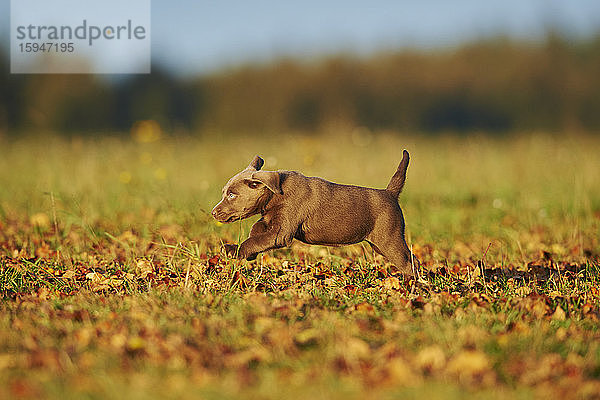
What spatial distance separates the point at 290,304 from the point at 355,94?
16.6m

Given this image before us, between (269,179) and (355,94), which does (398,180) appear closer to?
(269,179)

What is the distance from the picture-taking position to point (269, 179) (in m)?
3.99

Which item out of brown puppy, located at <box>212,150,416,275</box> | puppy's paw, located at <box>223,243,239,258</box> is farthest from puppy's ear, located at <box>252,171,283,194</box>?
puppy's paw, located at <box>223,243,239,258</box>

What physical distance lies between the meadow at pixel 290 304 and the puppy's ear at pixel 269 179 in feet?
1.79

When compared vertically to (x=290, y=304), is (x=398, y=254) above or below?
above

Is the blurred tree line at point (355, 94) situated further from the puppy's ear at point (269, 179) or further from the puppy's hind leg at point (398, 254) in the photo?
the puppy's ear at point (269, 179)

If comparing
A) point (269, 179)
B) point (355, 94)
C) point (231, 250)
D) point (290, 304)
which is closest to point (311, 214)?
point (269, 179)

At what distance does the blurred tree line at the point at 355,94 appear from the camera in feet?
61.1

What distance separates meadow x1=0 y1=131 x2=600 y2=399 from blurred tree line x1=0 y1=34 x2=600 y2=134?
11366 millimetres

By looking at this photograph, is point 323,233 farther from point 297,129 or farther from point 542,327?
point 297,129

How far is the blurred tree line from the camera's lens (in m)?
18.6

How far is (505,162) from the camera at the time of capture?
10539 mm

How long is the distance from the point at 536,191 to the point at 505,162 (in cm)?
227

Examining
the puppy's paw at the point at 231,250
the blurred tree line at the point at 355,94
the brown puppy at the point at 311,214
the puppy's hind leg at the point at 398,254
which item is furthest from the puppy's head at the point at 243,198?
the blurred tree line at the point at 355,94
